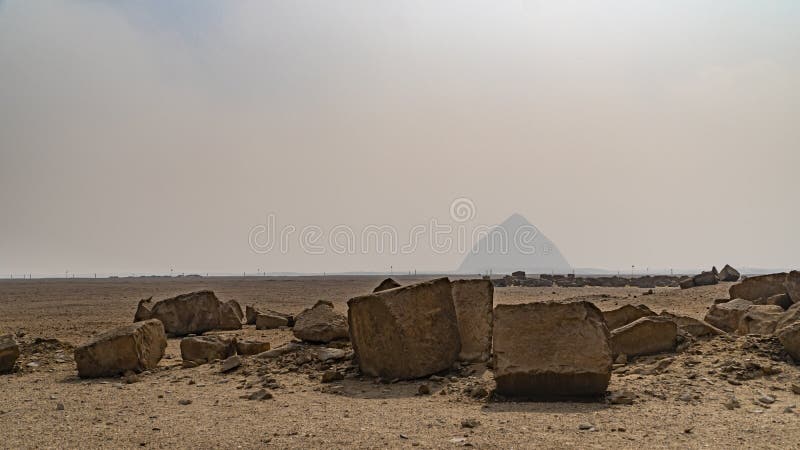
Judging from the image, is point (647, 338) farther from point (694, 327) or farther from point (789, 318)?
point (789, 318)

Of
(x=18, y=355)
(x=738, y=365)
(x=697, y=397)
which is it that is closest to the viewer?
(x=697, y=397)

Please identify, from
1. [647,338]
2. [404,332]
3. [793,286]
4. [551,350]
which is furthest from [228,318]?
[793,286]

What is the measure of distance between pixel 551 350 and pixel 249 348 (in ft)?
19.5

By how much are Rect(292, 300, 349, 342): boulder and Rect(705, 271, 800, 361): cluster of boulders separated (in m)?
7.18

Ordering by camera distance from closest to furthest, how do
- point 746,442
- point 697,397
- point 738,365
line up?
point 746,442 → point 697,397 → point 738,365

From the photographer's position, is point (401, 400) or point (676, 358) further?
point (676, 358)

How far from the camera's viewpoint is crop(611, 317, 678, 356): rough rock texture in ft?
31.7

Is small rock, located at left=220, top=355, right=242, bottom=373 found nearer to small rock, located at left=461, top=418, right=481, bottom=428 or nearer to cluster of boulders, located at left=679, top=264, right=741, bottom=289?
small rock, located at left=461, top=418, right=481, bottom=428

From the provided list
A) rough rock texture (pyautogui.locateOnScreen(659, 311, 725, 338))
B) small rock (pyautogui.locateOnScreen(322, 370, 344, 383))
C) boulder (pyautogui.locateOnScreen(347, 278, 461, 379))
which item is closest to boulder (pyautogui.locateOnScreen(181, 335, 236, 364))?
small rock (pyautogui.locateOnScreen(322, 370, 344, 383))

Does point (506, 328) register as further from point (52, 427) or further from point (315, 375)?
point (52, 427)

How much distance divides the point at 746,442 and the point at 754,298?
12336 millimetres

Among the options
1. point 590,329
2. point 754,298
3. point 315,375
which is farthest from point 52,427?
point 754,298

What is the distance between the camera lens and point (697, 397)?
715cm

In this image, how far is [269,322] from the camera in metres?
16.3
